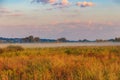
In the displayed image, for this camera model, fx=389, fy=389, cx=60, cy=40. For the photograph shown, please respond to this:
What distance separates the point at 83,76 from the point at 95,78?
616 millimetres

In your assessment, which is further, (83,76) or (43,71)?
Answer: (43,71)

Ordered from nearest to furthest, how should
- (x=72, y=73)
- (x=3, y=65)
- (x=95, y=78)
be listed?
A: (x=95, y=78), (x=72, y=73), (x=3, y=65)

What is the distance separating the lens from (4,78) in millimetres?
13758

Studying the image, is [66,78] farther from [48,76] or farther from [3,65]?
[3,65]

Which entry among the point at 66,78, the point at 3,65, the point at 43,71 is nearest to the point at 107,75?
the point at 66,78

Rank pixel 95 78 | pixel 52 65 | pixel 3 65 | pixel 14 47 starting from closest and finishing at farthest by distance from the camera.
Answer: pixel 95 78 < pixel 52 65 < pixel 3 65 < pixel 14 47

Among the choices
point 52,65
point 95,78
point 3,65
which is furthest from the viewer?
point 3,65

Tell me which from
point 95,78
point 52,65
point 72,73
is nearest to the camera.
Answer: point 95,78

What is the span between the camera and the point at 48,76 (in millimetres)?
14336

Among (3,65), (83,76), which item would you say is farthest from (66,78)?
(3,65)

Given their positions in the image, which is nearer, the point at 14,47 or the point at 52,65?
the point at 52,65

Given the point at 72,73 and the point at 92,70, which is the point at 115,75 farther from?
the point at 72,73

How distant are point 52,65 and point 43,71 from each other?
1732 millimetres

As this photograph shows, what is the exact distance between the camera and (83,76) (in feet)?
46.0
